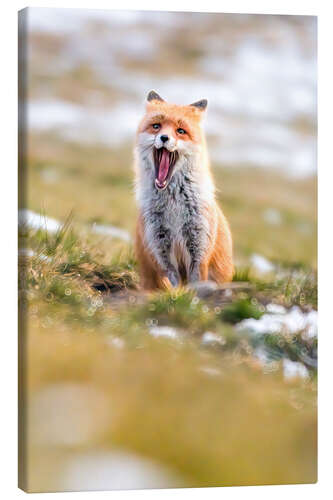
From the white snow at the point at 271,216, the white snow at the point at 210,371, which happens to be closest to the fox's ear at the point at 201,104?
the white snow at the point at 210,371

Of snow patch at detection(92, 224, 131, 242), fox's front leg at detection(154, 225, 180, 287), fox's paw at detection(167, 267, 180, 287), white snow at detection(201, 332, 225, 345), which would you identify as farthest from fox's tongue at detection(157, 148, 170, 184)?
white snow at detection(201, 332, 225, 345)

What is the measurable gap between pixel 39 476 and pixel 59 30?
3.41 meters

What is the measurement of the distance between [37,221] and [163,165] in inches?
43.7

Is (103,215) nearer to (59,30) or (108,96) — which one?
(108,96)

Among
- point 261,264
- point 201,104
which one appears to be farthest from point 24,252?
point 261,264

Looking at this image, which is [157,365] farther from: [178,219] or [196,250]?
[178,219]

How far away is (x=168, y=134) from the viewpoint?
701 centimetres

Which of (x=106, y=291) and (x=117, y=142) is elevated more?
(x=117, y=142)

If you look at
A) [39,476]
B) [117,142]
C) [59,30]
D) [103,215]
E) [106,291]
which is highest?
[59,30]

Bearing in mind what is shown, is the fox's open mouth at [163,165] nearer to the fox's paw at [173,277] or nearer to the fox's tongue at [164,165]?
the fox's tongue at [164,165]

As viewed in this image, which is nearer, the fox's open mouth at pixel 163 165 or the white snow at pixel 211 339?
the white snow at pixel 211 339

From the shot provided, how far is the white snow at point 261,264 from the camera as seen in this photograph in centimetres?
850

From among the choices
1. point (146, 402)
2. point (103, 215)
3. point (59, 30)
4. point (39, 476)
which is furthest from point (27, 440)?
point (59, 30)

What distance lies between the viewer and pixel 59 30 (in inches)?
271
